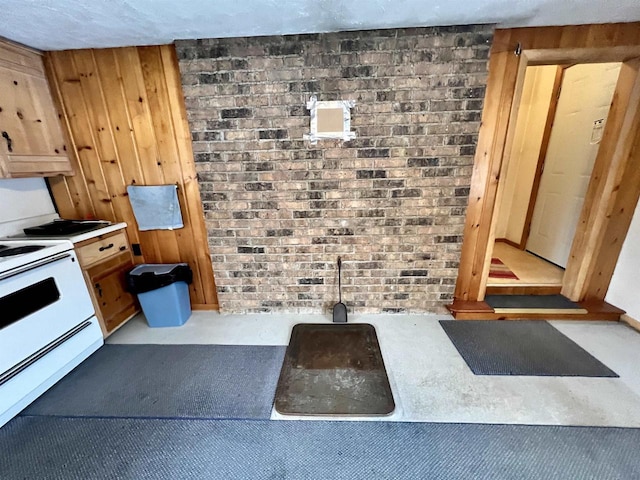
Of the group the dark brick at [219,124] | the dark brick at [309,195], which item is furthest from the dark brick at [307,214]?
the dark brick at [219,124]

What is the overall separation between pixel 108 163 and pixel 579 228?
431cm

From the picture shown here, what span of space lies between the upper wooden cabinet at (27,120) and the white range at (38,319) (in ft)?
1.97

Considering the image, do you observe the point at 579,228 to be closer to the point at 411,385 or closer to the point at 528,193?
the point at 528,193

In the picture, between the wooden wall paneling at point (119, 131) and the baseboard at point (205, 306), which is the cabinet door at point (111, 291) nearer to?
the wooden wall paneling at point (119, 131)

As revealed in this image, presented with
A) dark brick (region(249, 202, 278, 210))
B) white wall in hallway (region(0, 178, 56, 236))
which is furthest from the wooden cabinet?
dark brick (region(249, 202, 278, 210))

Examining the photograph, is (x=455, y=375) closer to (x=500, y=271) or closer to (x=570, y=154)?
(x=500, y=271)

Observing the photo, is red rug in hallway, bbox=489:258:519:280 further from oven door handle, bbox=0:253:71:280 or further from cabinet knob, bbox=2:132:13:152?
cabinet knob, bbox=2:132:13:152

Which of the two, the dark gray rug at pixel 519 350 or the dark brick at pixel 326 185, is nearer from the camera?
the dark gray rug at pixel 519 350

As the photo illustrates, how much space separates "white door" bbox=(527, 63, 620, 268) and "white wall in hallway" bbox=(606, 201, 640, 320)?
0.54 metres

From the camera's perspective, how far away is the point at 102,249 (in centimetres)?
214

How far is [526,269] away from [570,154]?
1.34 m

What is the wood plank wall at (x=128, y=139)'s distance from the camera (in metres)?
2.09

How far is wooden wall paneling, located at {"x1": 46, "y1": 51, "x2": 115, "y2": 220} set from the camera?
2.10 metres

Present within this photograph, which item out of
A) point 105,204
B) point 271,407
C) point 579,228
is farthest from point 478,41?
point 105,204
